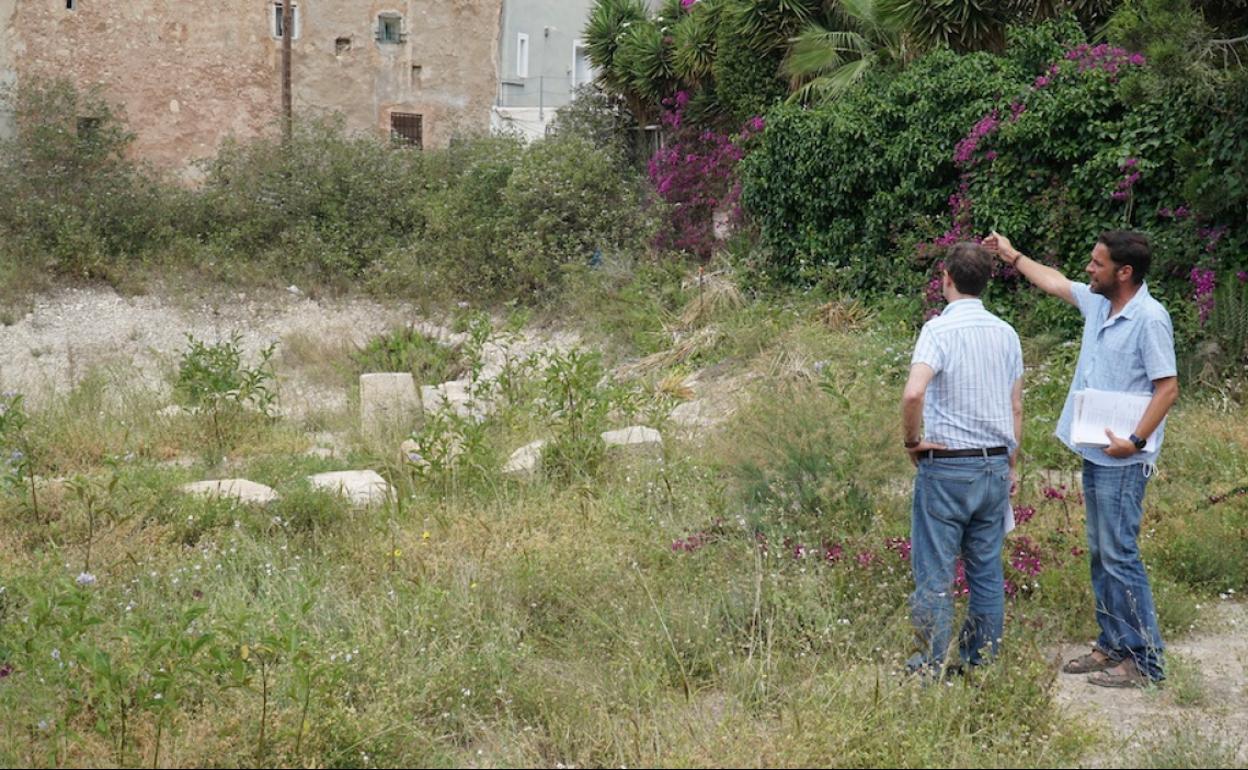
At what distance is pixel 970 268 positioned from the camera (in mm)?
4656

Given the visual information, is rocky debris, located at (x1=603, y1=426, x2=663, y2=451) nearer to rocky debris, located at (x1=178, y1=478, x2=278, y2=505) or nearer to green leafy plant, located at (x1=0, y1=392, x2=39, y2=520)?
rocky debris, located at (x1=178, y1=478, x2=278, y2=505)

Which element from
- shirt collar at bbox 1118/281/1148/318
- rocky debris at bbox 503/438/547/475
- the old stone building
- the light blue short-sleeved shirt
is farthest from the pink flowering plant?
shirt collar at bbox 1118/281/1148/318

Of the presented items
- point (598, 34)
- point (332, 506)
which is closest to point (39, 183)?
point (598, 34)

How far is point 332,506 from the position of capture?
24.0 ft

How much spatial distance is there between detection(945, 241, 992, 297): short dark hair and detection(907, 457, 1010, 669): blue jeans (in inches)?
26.2

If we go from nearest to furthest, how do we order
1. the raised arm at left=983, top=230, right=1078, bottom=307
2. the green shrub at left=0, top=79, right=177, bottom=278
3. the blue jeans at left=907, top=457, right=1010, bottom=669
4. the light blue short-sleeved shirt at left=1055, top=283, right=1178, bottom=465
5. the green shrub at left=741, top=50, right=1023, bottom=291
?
the blue jeans at left=907, top=457, right=1010, bottom=669, the light blue short-sleeved shirt at left=1055, top=283, right=1178, bottom=465, the raised arm at left=983, top=230, right=1078, bottom=307, the green shrub at left=741, top=50, right=1023, bottom=291, the green shrub at left=0, top=79, right=177, bottom=278

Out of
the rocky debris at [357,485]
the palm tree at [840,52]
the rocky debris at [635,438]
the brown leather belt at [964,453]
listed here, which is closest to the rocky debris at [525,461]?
the rocky debris at [635,438]

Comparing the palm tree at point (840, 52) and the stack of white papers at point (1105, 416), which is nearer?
the stack of white papers at point (1105, 416)

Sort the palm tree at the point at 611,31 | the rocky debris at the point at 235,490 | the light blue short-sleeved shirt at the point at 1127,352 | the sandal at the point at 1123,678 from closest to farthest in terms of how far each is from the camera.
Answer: the light blue short-sleeved shirt at the point at 1127,352 → the sandal at the point at 1123,678 → the rocky debris at the point at 235,490 → the palm tree at the point at 611,31

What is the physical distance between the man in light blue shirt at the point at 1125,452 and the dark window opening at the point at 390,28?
66.4 ft

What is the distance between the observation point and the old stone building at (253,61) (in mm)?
20109

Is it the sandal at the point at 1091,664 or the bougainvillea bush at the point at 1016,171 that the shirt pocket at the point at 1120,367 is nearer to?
the sandal at the point at 1091,664

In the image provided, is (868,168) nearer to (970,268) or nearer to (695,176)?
(695,176)

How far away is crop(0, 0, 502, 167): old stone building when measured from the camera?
2011 cm
